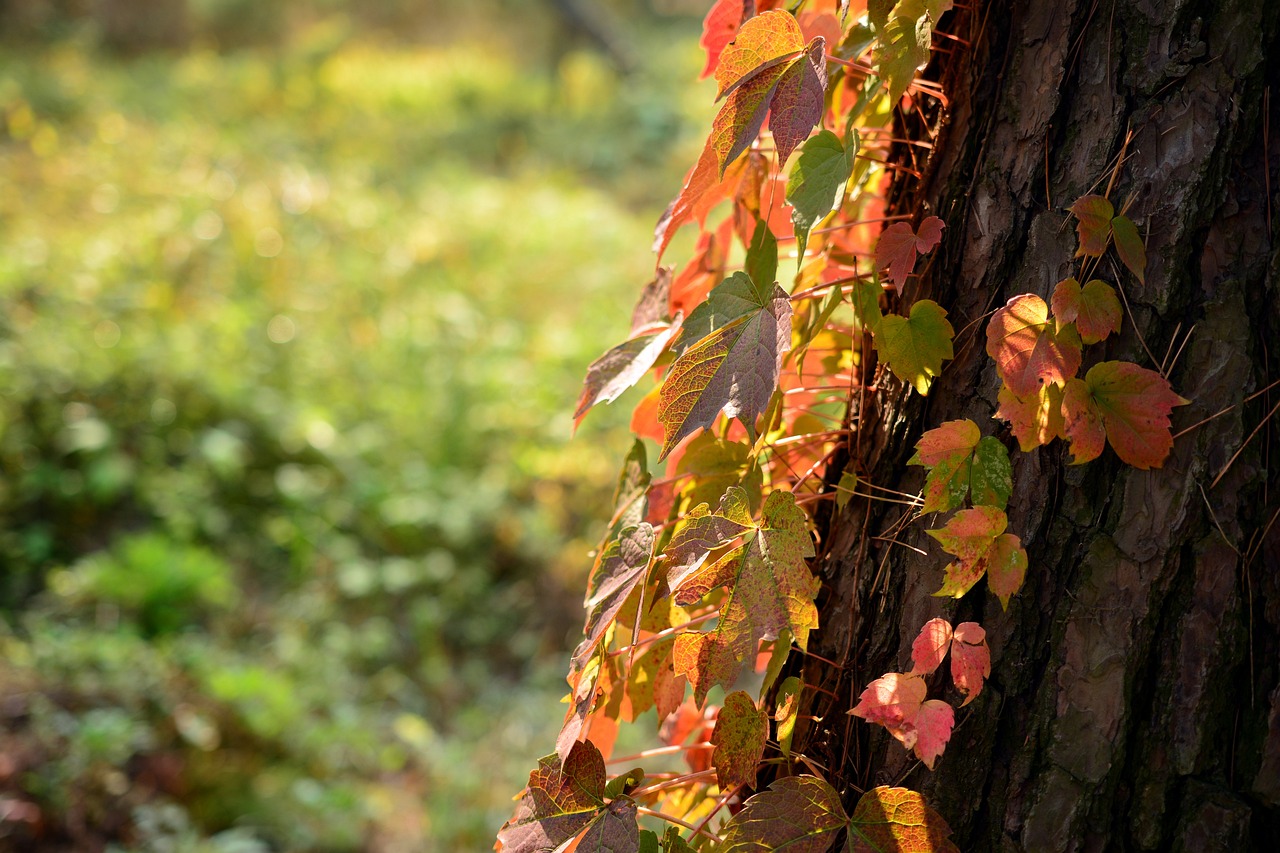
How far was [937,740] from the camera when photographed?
58cm

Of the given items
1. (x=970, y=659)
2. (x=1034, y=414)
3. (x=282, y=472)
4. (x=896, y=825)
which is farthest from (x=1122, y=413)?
(x=282, y=472)

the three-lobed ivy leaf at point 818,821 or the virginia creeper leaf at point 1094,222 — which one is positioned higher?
the virginia creeper leaf at point 1094,222

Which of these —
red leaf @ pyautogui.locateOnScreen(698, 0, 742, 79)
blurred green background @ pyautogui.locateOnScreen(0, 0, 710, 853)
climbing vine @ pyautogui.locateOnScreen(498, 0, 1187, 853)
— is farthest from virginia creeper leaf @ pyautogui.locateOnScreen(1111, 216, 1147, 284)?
blurred green background @ pyautogui.locateOnScreen(0, 0, 710, 853)

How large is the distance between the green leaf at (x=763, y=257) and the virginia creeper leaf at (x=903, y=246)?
75 millimetres

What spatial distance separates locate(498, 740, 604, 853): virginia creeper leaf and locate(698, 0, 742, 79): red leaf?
1.77ft

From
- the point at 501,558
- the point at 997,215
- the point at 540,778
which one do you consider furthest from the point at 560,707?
the point at 997,215

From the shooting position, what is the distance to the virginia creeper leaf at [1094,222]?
0.58m

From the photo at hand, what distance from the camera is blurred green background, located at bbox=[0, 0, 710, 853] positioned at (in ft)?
7.99

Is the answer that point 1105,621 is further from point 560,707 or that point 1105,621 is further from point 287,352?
point 287,352

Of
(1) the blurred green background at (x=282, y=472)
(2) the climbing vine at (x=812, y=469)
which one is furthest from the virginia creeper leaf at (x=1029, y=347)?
(1) the blurred green background at (x=282, y=472)

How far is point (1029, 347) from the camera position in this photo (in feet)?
1.93

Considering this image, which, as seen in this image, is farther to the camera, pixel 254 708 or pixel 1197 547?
pixel 254 708

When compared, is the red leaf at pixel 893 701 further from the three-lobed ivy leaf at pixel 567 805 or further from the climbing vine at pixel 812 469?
the three-lobed ivy leaf at pixel 567 805

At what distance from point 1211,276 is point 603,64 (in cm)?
1077
